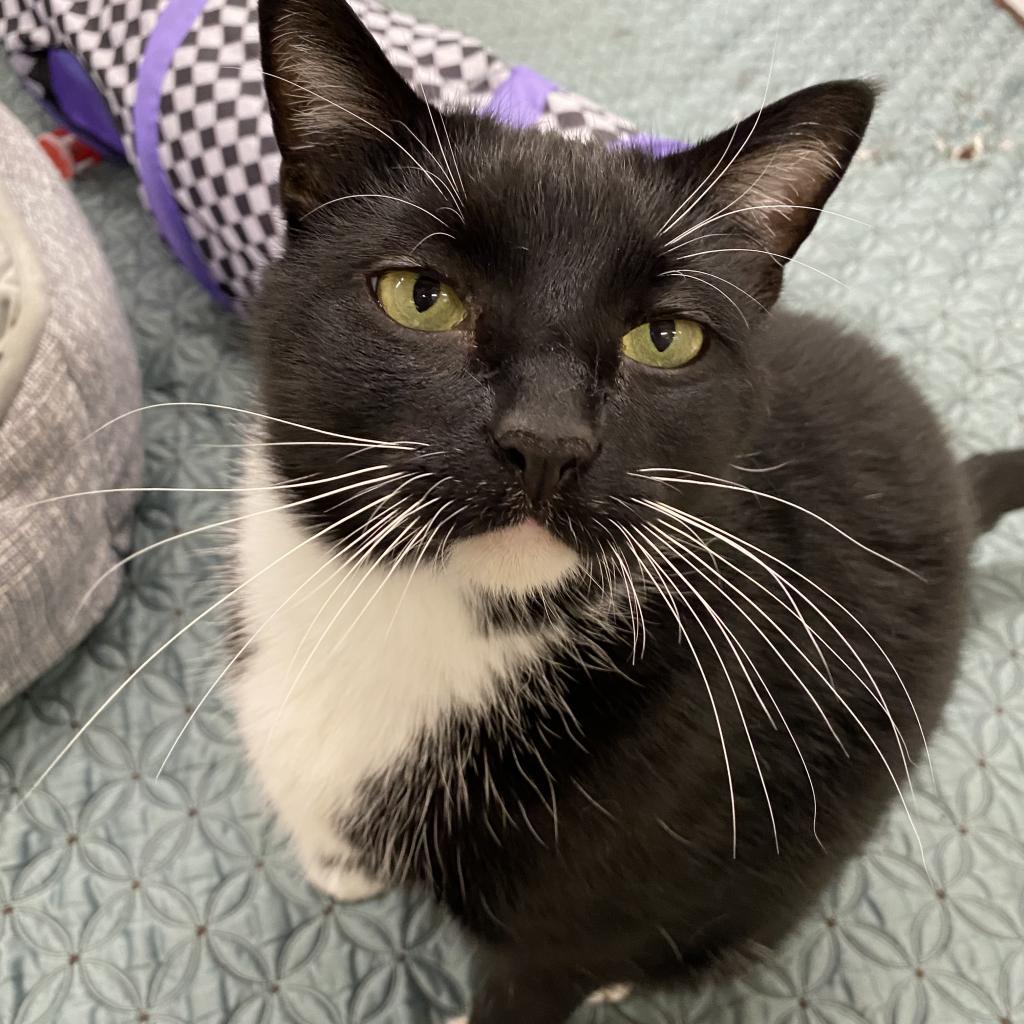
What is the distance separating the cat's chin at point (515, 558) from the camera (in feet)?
1.57

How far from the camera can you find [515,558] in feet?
1.63

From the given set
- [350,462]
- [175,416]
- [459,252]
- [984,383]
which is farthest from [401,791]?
[984,383]

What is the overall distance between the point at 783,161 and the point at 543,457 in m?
0.30

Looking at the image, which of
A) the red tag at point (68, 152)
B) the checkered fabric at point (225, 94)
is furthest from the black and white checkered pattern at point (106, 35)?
the red tag at point (68, 152)

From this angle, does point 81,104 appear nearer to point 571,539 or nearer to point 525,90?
point 525,90

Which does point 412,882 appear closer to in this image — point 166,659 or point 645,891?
point 645,891

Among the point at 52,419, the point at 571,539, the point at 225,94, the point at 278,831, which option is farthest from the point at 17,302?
the point at 571,539

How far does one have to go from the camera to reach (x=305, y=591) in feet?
2.08

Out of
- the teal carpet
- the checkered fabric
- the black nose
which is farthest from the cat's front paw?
the checkered fabric

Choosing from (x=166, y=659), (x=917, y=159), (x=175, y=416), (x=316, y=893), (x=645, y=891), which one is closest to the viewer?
(x=645, y=891)

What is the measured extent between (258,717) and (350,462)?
299mm

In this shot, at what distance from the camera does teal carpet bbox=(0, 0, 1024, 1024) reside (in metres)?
0.85

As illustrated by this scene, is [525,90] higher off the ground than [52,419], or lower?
higher

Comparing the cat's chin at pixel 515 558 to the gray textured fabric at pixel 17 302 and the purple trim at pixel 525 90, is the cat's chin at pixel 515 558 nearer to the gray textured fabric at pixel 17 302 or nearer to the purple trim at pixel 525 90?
the gray textured fabric at pixel 17 302
